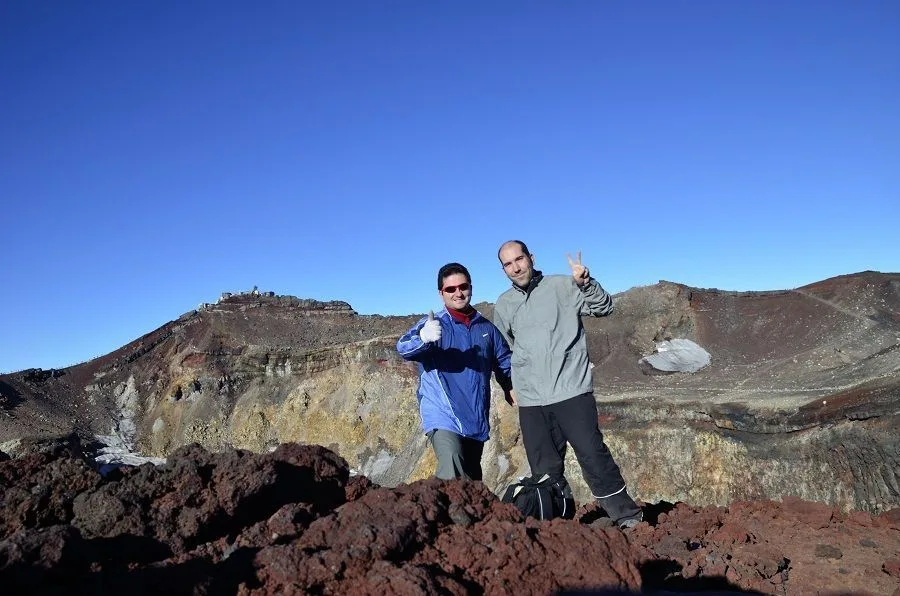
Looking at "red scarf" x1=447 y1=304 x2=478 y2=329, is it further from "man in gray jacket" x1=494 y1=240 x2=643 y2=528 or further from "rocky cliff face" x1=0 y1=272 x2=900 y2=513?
"rocky cliff face" x1=0 y1=272 x2=900 y2=513

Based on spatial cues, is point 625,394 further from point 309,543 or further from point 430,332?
point 309,543

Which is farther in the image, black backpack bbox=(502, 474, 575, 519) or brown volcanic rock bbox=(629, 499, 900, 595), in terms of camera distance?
black backpack bbox=(502, 474, 575, 519)

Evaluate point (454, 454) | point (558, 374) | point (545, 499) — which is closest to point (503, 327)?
point (558, 374)

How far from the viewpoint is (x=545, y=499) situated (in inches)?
163

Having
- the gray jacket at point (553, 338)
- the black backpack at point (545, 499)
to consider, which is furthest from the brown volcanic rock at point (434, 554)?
the gray jacket at point (553, 338)

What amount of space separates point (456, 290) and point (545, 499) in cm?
145

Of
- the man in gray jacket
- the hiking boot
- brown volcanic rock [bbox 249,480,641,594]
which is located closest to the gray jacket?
the man in gray jacket

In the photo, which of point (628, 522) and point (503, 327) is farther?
point (503, 327)

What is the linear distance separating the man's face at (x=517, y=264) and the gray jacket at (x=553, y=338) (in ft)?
0.29

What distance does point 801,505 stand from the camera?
5227 millimetres

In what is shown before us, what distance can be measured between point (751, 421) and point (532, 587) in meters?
6.26

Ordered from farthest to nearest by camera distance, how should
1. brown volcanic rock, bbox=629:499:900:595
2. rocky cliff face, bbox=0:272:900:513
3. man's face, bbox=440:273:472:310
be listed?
rocky cliff face, bbox=0:272:900:513
man's face, bbox=440:273:472:310
brown volcanic rock, bbox=629:499:900:595

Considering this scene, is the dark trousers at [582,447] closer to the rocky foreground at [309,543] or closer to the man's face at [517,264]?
the rocky foreground at [309,543]

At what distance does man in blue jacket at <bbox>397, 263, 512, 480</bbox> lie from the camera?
4333 millimetres
